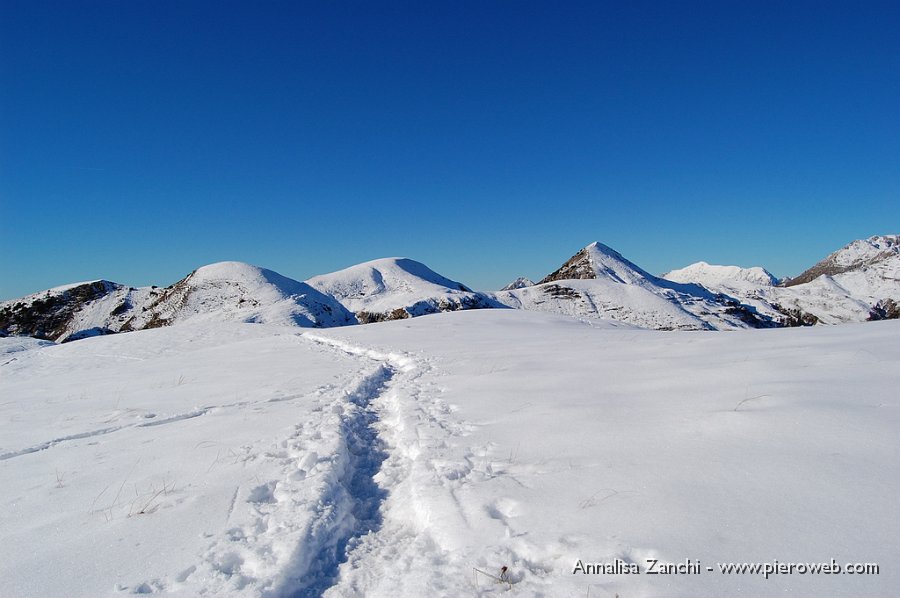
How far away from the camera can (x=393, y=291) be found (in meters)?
109

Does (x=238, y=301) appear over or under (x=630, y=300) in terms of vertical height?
over

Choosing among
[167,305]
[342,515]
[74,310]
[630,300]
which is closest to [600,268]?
[630,300]

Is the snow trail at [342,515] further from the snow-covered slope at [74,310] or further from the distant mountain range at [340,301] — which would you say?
the snow-covered slope at [74,310]

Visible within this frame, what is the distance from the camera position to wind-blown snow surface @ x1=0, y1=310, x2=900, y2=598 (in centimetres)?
299

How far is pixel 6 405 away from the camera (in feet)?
34.5

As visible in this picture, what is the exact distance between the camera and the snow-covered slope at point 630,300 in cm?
9425

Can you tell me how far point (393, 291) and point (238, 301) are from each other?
39.6 meters

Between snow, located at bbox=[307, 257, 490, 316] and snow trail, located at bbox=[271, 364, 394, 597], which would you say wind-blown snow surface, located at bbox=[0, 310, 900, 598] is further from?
snow, located at bbox=[307, 257, 490, 316]

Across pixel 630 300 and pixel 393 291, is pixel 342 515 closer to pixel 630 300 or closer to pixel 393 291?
pixel 393 291

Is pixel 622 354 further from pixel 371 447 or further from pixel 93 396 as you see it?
pixel 93 396

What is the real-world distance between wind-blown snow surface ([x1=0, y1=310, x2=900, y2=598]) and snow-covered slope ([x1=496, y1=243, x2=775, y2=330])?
8870 centimetres

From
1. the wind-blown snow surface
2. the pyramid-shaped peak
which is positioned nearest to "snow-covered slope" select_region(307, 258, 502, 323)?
the pyramid-shaped peak

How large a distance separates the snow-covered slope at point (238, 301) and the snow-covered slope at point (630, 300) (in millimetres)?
48786

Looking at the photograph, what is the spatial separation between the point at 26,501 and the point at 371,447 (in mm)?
4003
